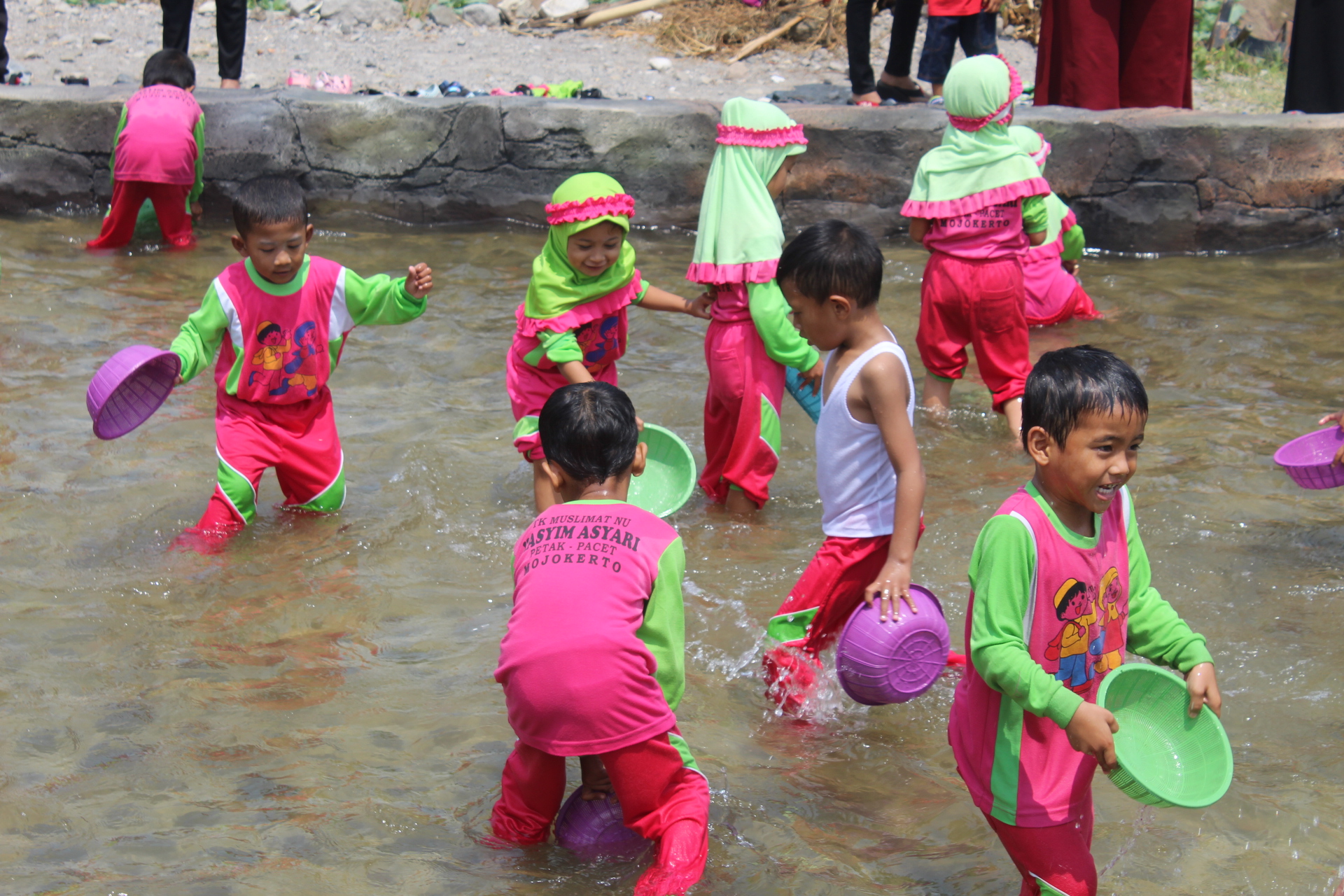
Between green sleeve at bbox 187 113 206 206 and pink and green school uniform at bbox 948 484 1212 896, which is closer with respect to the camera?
pink and green school uniform at bbox 948 484 1212 896

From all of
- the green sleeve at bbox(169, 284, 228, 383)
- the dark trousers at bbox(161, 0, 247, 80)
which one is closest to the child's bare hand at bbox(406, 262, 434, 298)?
the green sleeve at bbox(169, 284, 228, 383)

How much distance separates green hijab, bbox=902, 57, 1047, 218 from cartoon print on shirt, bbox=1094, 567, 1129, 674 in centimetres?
296

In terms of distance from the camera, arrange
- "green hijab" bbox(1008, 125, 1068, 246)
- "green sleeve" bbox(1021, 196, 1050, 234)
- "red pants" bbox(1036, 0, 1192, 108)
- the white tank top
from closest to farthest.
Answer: the white tank top < "green sleeve" bbox(1021, 196, 1050, 234) < "green hijab" bbox(1008, 125, 1068, 246) < "red pants" bbox(1036, 0, 1192, 108)

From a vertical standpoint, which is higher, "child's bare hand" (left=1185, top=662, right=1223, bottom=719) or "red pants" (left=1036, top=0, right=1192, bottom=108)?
"red pants" (left=1036, top=0, right=1192, bottom=108)

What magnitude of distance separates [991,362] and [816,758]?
247 cm

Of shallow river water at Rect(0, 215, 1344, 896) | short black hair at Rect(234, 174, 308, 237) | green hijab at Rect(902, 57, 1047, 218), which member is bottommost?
shallow river water at Rect(0, 215, 1344, 896)

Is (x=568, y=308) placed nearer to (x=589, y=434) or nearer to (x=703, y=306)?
(x=703, y=306)

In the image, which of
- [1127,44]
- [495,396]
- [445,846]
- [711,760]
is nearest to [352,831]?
[445,846]

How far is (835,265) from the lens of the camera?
3.16 meters

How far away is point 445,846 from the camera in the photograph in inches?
110

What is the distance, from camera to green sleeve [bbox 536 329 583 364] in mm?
4223

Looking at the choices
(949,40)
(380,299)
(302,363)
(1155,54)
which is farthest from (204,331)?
(1155,54)

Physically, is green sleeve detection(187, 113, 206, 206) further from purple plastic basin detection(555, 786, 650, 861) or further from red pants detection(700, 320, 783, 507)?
purple plastic basin detection(555, 786, 650, 861)

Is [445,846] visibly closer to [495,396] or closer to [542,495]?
[542,495]
